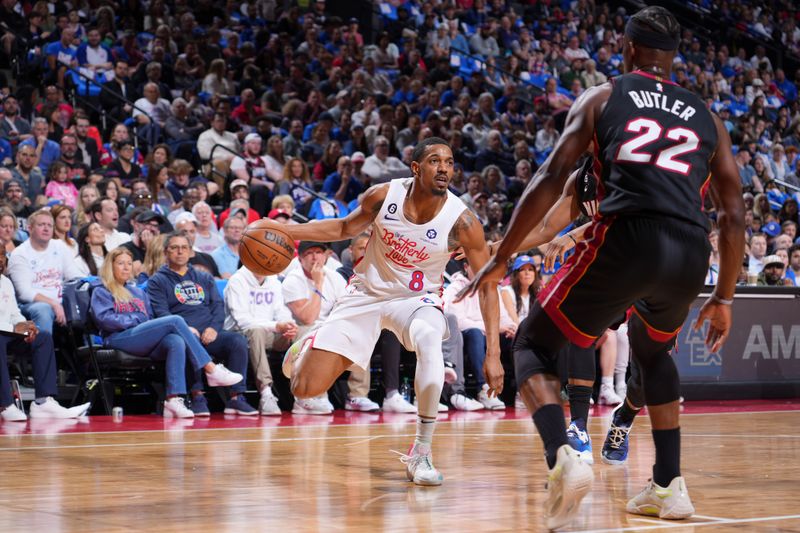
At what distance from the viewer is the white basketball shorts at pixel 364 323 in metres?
5.97

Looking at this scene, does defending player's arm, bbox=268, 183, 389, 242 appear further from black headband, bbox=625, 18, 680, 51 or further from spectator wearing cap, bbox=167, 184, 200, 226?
spectator wearing cap, bbox=167, 184, 200, 226

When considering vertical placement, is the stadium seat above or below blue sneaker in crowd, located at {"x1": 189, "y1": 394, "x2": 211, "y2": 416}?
above

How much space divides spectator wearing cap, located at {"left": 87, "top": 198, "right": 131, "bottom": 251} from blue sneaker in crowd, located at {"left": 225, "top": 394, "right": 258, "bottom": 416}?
1969 millimetres

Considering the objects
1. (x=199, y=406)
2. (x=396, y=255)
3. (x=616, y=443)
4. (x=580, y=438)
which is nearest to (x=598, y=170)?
(x=396, y=255)

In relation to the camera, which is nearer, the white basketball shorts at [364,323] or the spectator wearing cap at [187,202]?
the white basketball shorts at [364,323]

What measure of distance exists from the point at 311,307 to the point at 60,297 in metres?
2.24

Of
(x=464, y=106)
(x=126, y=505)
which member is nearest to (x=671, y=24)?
(x=126, y=505)

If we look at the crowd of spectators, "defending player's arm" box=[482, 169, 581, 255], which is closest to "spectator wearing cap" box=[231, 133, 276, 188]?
the crowd of spectators

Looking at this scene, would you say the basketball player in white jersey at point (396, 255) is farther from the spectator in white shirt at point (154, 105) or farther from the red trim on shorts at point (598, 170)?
the spectator in white shirt at point (154, 105)

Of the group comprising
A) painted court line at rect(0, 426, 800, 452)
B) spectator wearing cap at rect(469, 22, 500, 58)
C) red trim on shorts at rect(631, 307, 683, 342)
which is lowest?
painted court line at rect(0, 426, 800, 452)

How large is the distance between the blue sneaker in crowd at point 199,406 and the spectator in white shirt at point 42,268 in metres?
1.29

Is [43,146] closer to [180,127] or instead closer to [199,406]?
[180,127]

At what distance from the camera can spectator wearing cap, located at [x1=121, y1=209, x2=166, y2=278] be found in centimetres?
1005

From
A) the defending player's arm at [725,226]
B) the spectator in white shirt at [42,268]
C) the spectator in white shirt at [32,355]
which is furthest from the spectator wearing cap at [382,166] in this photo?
the defending player's arm at [725,226]
